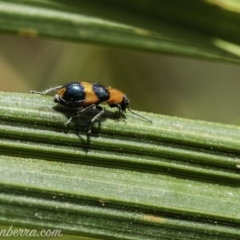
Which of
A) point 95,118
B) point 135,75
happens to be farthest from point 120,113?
point 135,75

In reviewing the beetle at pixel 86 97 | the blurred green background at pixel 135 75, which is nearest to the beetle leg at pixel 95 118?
the beetle at pixel 86 97

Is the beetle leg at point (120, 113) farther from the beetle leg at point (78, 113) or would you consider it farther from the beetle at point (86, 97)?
the beetle leg at point (78, 113)

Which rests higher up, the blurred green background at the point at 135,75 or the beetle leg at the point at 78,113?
the blurred green background at the point at 135,75

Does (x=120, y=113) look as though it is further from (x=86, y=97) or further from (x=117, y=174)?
Answer: (x=117, y=174)

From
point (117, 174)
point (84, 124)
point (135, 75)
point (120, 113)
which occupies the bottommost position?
point (117, 174)

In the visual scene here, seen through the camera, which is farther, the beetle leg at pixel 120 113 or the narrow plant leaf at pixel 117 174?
the beetle leg at pixel 120 113
